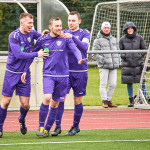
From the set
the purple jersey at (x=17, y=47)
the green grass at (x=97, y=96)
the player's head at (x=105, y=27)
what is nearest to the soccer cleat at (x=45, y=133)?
the purple jersey at (x=17, y=47)

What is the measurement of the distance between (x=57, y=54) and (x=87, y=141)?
1436mm

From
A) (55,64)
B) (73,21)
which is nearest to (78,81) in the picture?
(55,64)

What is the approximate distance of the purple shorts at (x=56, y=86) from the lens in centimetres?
952

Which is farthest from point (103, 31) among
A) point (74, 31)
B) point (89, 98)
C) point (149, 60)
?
point (74, 31)

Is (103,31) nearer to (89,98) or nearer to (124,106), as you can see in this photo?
(124,106)

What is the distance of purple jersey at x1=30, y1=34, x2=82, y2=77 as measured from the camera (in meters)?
9.56

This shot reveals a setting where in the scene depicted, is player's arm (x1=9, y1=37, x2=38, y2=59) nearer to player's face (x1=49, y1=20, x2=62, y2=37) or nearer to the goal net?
player's face (x1=49, y1=20, x2=62, y2=37)

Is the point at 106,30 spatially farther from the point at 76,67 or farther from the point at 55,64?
the point at 55,64

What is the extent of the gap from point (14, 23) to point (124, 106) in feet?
45.2

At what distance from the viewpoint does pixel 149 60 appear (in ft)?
51.2

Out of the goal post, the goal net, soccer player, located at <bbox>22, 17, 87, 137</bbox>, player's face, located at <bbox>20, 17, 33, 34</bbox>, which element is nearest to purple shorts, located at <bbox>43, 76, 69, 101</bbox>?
soccer player, located at <bbox>22, 17, 87, 137</bbox>

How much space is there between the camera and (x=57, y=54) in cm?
957

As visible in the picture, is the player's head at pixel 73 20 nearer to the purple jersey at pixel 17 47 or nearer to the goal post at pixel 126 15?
the purple jersey at pixel 17 47

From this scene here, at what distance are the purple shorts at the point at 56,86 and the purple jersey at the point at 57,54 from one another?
7 centimetres
